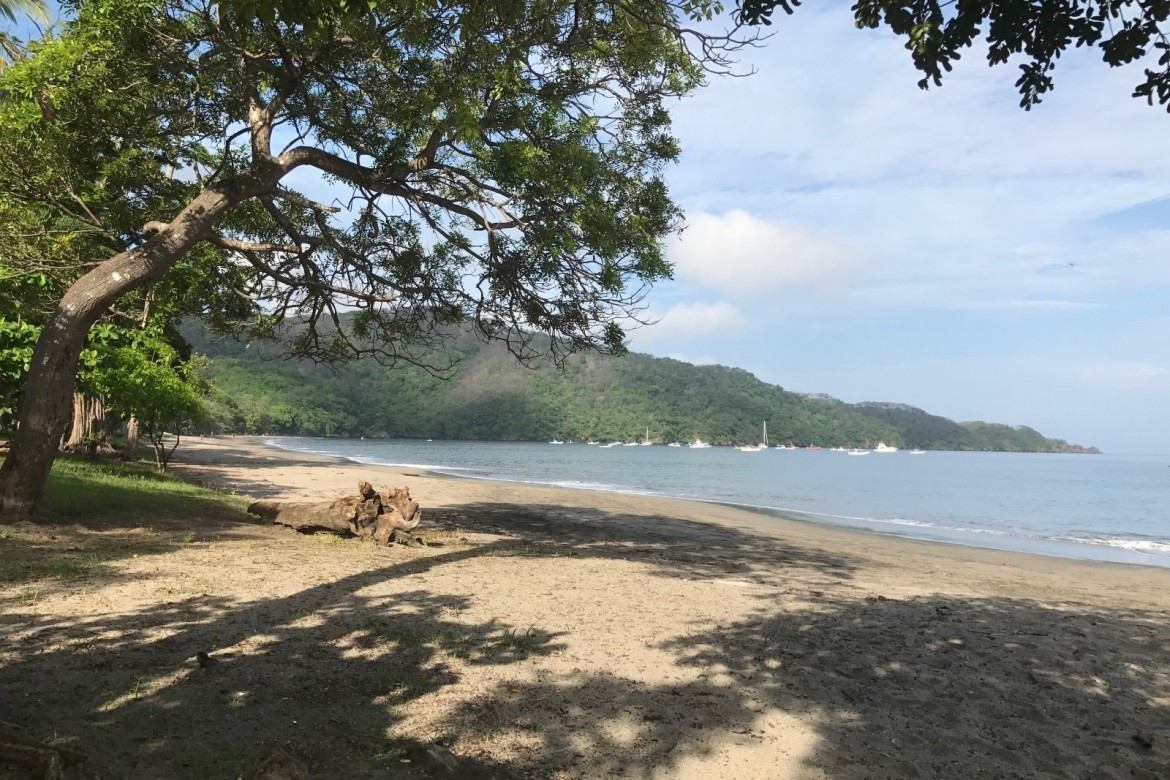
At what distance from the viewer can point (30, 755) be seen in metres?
2.59

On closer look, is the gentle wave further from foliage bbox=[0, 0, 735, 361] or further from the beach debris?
the beach debris

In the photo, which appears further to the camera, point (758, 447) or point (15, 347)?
point (758, 447)

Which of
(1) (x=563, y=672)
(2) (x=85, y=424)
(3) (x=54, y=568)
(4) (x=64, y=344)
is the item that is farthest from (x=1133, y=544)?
(2) (x=85, y=424)

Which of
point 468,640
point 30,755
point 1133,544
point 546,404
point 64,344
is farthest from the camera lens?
point 546,404

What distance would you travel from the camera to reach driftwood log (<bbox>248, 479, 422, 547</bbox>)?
988cm

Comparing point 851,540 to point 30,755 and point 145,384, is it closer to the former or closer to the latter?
point 145,384

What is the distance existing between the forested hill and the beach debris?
104 m

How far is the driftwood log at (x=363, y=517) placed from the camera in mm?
9875

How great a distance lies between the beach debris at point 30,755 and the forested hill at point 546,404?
104174 mm

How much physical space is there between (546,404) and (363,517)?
12937 centimetres

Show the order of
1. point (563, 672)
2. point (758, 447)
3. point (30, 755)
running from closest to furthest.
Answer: point (30, 755), point (563, 672), point (758, 447)

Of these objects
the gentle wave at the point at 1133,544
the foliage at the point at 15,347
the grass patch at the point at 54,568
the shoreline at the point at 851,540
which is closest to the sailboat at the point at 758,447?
the shoreline at the point at 851,540

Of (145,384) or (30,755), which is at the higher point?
(145,384)

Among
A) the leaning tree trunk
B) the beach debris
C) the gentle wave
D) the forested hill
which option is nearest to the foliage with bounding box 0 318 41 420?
the leaning tree trunk
